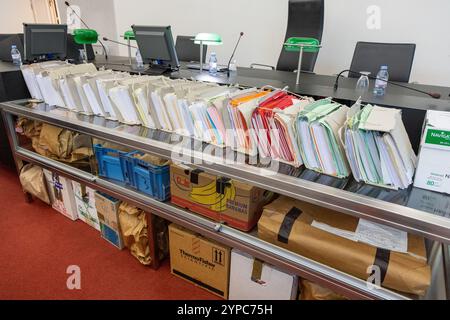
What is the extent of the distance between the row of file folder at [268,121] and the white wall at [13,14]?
562 centimetres

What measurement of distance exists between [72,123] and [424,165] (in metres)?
1.67

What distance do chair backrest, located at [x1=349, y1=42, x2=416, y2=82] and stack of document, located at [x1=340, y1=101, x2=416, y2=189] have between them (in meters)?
1.51

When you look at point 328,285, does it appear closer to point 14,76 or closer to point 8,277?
point 8,277

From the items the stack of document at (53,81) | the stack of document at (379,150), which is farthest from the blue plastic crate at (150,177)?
the stack of document at (379,150)

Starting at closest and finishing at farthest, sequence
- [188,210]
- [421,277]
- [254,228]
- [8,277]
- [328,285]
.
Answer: [421,277]
[328,285]
[254,228]
[188,210]
[8,277]

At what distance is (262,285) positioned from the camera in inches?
52.3

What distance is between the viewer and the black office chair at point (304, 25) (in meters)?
2.79

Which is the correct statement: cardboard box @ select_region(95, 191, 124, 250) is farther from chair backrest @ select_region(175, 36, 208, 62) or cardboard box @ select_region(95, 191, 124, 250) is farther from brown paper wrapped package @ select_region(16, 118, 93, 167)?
chair backrest @ select_region(175, 36, 208, 62)

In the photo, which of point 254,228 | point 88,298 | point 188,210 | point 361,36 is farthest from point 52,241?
point 361,36

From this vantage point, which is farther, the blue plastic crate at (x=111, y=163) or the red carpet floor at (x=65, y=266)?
the blue plastic crate at (x=111, y=163)

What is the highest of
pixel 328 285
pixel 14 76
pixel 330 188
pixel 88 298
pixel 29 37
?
pixel 29 37

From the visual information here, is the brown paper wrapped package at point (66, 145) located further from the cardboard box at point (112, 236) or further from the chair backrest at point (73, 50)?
the chair backrest at point (73, 50)

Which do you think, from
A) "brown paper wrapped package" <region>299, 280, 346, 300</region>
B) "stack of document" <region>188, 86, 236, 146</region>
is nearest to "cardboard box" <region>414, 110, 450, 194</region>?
"brown paper wrapped package" <region>299, 280, 346, 300</region>

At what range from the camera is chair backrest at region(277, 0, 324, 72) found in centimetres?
279
